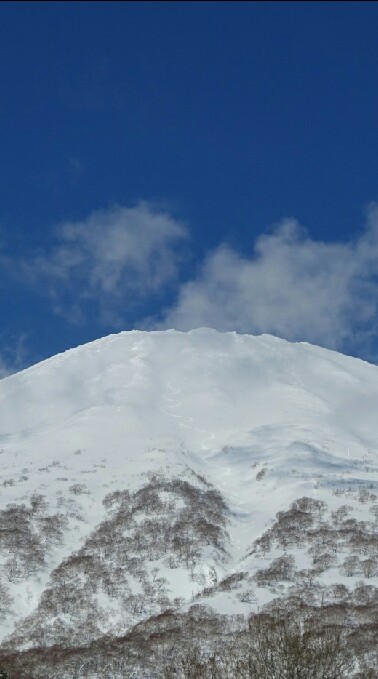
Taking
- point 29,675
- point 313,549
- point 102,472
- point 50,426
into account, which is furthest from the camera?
point 50,426

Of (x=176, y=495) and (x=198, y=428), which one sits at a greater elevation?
(x=198, y=428)

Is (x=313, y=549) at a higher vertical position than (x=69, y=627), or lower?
higher

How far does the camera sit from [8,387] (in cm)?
19325

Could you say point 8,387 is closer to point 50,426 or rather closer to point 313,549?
point 50,426

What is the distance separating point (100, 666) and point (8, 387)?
12972cm

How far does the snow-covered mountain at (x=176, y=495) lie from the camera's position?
9238cm

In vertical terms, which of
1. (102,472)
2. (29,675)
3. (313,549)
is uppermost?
(102,472)

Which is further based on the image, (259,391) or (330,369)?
(330,369)

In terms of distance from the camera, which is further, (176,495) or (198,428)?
(198,428)

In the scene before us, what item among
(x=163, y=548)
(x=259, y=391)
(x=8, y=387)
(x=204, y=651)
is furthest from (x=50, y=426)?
(x=204, y=651)

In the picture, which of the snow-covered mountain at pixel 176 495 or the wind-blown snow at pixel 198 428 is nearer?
the snow-covered mountain at pixel 176 495

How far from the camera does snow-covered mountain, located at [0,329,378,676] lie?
92375 millimetres

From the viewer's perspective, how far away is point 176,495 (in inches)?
4601

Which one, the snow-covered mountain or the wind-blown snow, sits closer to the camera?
the snow-covered mountain
